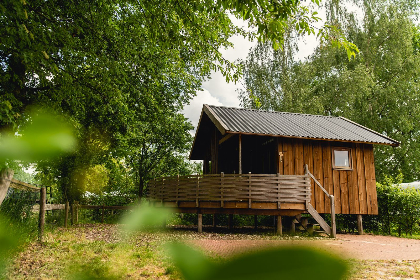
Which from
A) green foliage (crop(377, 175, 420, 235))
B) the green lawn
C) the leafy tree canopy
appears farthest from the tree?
the green lawn

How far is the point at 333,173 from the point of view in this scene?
13797 millimetres

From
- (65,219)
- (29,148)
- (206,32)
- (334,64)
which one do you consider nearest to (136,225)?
(29,148)

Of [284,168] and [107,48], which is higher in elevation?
[107,48]

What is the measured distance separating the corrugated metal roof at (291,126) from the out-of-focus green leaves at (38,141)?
11.3 m

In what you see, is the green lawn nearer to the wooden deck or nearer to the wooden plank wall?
the wooden deck

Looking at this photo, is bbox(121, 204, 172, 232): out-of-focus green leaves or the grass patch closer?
bbox(121, 204, 172, 232): out-of-focus green leaves

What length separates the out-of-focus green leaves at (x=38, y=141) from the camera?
1.50 feet

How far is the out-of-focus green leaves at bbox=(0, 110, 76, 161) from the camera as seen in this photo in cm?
46

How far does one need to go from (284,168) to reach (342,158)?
2.87 metres

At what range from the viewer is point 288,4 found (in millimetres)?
4633

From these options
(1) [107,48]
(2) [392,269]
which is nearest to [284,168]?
(2) [392,269]

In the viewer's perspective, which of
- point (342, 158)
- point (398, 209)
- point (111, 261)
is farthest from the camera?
point (342, 158)

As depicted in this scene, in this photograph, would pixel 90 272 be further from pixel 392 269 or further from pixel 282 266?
pixel 392 269

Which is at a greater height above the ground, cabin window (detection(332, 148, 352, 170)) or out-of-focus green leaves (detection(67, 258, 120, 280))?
cabin window (detection(332, 148, 352, 170))
